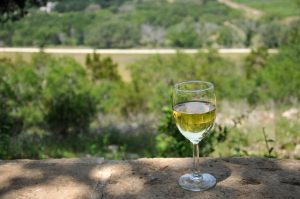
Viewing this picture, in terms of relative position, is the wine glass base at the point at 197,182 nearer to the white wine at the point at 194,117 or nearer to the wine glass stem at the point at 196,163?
the wine glass stem at the point at 196,163

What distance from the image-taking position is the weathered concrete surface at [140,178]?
44.1 inches

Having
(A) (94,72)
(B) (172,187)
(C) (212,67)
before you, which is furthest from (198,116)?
(A) (94,72)

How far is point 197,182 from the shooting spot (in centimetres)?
114

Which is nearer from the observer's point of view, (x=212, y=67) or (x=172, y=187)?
(x=172, y=187)

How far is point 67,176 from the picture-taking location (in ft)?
4.11

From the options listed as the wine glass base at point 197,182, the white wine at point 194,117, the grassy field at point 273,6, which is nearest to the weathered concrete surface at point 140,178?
the wine glass base at point 197,182

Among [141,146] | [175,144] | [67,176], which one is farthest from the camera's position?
[141,146]

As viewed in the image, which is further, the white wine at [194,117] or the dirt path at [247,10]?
the dirt path at [247,10]

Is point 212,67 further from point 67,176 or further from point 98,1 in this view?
point 98,1

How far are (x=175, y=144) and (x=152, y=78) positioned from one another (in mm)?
23254

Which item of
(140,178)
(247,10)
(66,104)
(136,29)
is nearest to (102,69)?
(66,104)

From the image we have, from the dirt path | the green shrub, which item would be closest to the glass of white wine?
the green shrub

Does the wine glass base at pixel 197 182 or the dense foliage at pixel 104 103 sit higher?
the wine glass base at pixel 197 182

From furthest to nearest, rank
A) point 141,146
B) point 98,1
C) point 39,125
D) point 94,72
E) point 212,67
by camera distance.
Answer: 1. point 98,1
2. point 94,72
3. point 212,67
4. point 39,125
5. point 141,146
